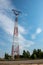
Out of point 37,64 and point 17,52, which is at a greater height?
point 17,52

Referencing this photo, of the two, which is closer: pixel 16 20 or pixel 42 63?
pixel 42 63

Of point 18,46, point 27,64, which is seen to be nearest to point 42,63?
point 27,64

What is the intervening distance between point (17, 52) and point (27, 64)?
1587 cm

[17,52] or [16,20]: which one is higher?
[16,20]

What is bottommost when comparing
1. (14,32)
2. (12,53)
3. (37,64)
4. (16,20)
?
(37,64)

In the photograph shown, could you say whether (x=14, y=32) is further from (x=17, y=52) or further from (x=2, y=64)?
(x=2, y=64)

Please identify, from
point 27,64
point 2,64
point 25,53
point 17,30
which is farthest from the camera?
point 25,53

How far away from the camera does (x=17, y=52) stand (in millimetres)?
27703

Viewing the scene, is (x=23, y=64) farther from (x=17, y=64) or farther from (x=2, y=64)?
(x=2, y=64)

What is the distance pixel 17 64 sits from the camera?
12.4 metres

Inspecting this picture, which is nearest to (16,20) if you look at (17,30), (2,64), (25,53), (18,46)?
(17,30)

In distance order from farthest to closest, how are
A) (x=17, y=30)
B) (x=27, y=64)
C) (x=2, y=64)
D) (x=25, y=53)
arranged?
(x=25, y=53), (x=17, y=30), (x=2, y=64), (x=27, y=64)

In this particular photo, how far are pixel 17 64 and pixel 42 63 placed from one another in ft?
6.23

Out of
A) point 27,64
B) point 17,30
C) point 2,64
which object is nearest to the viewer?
point 27,64
